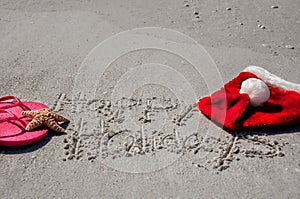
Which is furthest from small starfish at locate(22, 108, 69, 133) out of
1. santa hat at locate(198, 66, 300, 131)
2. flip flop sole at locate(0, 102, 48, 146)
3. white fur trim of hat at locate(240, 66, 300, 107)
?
white fur trim of hat at locate(240, 66, 300, 107)

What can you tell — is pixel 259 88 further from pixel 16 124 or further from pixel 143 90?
pixel 16 124

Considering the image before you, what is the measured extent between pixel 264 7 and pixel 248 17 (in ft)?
0.95

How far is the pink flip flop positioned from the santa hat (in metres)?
1.01

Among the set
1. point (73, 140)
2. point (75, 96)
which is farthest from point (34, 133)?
point (75, 96)

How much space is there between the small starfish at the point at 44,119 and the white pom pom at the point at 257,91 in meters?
1.13

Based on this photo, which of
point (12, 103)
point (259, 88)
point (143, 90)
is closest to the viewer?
point (259, 88)

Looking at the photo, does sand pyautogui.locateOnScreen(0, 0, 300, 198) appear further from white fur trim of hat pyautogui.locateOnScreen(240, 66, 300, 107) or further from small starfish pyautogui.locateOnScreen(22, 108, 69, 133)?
white fur trim of hat pyautogui.locateOnScreen(240, 66, 300, 107)

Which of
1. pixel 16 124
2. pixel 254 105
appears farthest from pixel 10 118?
pixel 254 105

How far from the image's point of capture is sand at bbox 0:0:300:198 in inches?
83.0

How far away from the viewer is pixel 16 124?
7.91ft

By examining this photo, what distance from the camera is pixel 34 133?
2.36 meters

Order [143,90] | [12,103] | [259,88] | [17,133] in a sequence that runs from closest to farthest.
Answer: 1. [17,133]
2. [259,88]
3. [12,103]
4. [143,90]

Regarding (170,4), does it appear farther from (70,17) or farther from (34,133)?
(34,133)

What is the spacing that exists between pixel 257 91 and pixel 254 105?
0.10 m
